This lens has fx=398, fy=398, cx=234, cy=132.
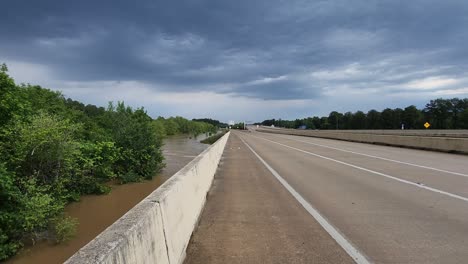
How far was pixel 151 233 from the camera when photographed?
154 inches

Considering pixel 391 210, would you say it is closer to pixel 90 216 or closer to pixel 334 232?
pixel 334 232

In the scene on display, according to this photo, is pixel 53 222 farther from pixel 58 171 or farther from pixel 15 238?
pixel 58 171

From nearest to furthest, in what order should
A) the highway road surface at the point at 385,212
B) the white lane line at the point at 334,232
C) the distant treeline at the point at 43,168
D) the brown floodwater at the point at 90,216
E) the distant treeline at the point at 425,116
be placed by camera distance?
the white lane line at the point at 334,232 < the highway road surface at the point at 385,212 < the brown floodwater at the point at 90,216 < the distant treeline at the point at 43,168 < the distant treeline at the point at 425,116

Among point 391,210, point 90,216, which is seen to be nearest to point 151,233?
point 391,210

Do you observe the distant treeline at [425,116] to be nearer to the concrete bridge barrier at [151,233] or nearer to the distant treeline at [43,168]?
the distant treeline at [43,168]

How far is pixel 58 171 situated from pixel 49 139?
5.36ft

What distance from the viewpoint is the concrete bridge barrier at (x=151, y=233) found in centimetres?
296

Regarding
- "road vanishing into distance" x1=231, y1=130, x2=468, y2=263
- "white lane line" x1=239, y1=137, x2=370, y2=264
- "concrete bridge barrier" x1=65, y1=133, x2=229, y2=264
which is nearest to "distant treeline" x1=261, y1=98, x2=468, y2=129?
"road vanishing into distance" x1=231, y1=130, x2=468, y2=263

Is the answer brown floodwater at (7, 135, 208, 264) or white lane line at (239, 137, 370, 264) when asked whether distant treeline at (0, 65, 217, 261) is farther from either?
white lane line at (239, 137, 370, 264)

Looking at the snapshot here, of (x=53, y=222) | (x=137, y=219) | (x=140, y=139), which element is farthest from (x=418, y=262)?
(x=140, y=139)

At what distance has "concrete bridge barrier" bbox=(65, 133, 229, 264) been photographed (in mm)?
2957

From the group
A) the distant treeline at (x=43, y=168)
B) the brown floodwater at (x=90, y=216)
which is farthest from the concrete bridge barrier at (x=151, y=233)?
the distant treeline at (x=43, y=168)

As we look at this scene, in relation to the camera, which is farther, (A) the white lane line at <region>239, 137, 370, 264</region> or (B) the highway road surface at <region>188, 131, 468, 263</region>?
(B) the highway road surface at <region>188, 131, 468, 263</region>

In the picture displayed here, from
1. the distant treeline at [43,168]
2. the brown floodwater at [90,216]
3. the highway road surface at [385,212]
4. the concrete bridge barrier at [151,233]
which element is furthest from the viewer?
the distant treeline at [43,168]
